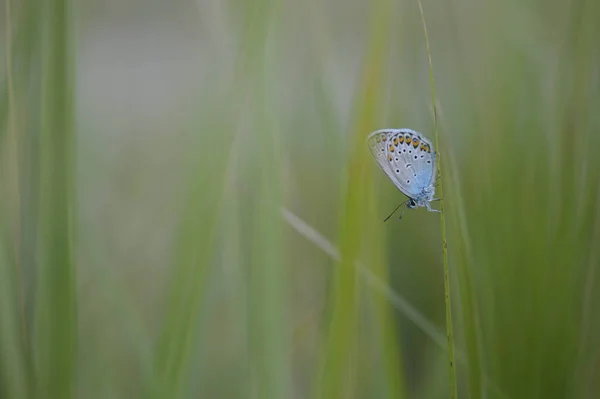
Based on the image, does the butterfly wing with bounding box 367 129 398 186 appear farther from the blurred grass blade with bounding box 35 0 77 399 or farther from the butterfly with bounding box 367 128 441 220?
the blurred grass blade with bounding box 35 0 77 399

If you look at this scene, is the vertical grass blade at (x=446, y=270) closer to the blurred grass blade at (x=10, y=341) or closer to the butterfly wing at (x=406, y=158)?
the butterfly wing at (x=406, y=158)

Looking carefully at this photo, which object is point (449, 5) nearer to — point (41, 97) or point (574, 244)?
point (574, 244)

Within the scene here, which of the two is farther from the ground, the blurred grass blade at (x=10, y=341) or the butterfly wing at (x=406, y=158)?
the butterfly wing at (x=406, y=158)

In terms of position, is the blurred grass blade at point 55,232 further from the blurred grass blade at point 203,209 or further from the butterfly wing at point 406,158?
the butterfly wing at point 406,158

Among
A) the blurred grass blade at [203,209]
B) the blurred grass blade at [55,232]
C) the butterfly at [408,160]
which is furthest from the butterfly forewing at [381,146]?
the blurred grass blade at [55,232]

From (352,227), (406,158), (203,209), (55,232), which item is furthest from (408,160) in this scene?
(55,232)

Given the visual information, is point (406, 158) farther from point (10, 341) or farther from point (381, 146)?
point (10, 341)

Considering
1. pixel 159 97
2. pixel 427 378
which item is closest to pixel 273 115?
pixel 159 97

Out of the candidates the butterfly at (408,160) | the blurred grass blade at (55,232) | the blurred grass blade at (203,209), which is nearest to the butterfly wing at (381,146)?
the butterfly at (408,160)
